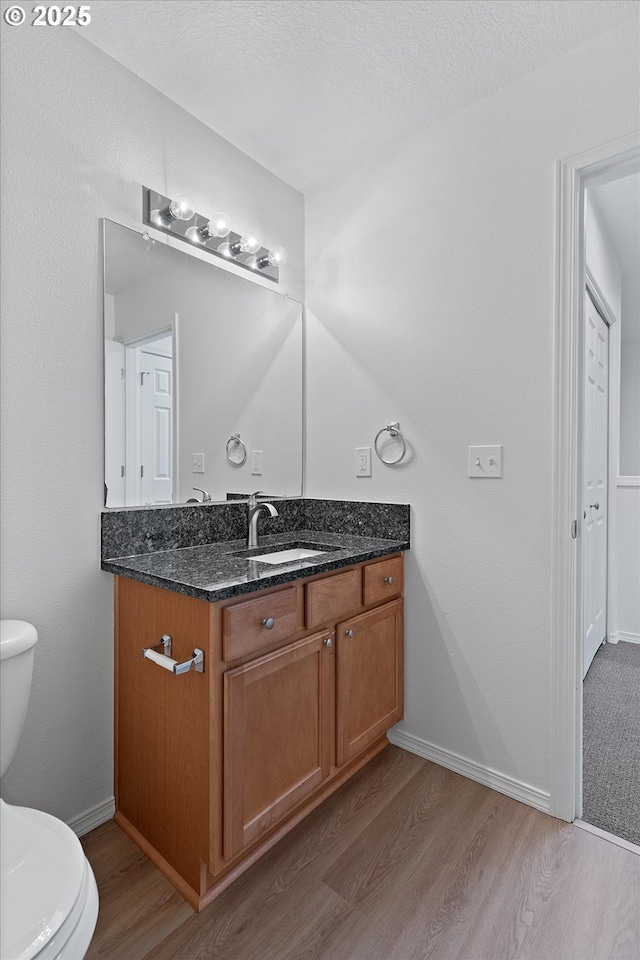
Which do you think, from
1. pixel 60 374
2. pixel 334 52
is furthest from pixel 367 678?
pixel 334 52

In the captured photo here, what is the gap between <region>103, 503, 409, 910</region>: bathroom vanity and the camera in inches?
53.1

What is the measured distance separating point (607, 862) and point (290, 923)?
3.06ft

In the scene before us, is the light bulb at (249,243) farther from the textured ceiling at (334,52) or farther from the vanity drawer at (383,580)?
the vanity drawer at (383,580)

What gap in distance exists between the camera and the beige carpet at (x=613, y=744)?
1.71 meters

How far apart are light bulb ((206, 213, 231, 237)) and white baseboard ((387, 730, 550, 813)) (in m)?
2.09

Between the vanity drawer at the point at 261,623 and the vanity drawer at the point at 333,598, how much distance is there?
1.8 inches

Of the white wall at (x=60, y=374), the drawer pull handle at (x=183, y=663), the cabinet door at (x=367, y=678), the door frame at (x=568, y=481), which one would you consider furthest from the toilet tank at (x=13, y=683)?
the door frame at (x=568, y=481)

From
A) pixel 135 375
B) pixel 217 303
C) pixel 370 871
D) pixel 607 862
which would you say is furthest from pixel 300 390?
pixel 607 862

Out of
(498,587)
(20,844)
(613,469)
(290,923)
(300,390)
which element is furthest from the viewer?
(613,469)

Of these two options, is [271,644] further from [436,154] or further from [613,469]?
[613,469]

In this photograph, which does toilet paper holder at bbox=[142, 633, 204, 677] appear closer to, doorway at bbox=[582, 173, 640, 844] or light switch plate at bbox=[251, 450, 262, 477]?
light switch plate at bbox=[251, 450, 262, 477]

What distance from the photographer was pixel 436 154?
197cm

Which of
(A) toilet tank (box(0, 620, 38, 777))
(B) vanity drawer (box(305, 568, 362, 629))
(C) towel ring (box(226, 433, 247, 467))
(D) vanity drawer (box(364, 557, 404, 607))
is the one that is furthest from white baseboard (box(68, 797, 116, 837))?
(C) towel ring (box(226, 433, 247, 467))

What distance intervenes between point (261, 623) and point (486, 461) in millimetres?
971
